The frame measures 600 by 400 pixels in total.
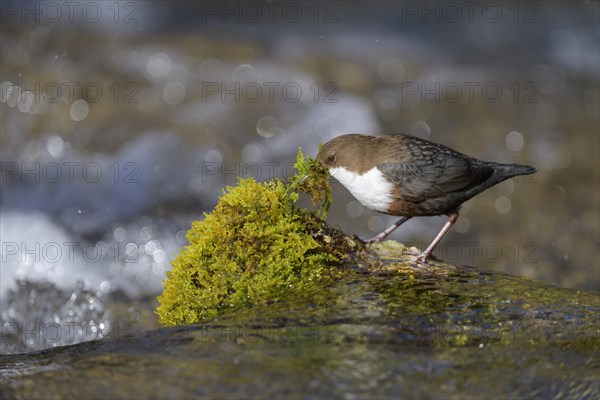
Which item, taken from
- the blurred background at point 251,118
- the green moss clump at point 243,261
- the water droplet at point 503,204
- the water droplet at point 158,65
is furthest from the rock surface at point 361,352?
the water droplet at point 158,65

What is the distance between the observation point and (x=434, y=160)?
4602mm

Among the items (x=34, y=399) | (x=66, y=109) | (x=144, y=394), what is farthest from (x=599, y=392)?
(x=66, y=109)

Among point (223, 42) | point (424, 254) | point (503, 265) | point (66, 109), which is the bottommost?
point (503, 265)

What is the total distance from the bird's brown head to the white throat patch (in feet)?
0.11

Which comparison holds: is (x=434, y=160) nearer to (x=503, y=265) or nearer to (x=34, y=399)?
(x=34, y=399)

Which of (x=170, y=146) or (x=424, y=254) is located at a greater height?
(x=170, y=146)

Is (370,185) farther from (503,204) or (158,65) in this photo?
(158,65)

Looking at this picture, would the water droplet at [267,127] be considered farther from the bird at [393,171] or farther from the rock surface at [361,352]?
the rock surface at [361,352]

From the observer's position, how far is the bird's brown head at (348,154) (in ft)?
14.7

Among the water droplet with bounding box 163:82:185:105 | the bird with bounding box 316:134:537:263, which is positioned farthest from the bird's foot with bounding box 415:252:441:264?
the water droplet with bounding box 163:82:185:105

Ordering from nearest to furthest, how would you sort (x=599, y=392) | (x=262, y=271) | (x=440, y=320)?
(x=599, y=392) < (x=440, y=320) < (x=262, y=271)

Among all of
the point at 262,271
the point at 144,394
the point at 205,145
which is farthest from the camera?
A: the point at 205,145

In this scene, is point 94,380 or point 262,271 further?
point 262,271

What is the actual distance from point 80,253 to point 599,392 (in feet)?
17.3
